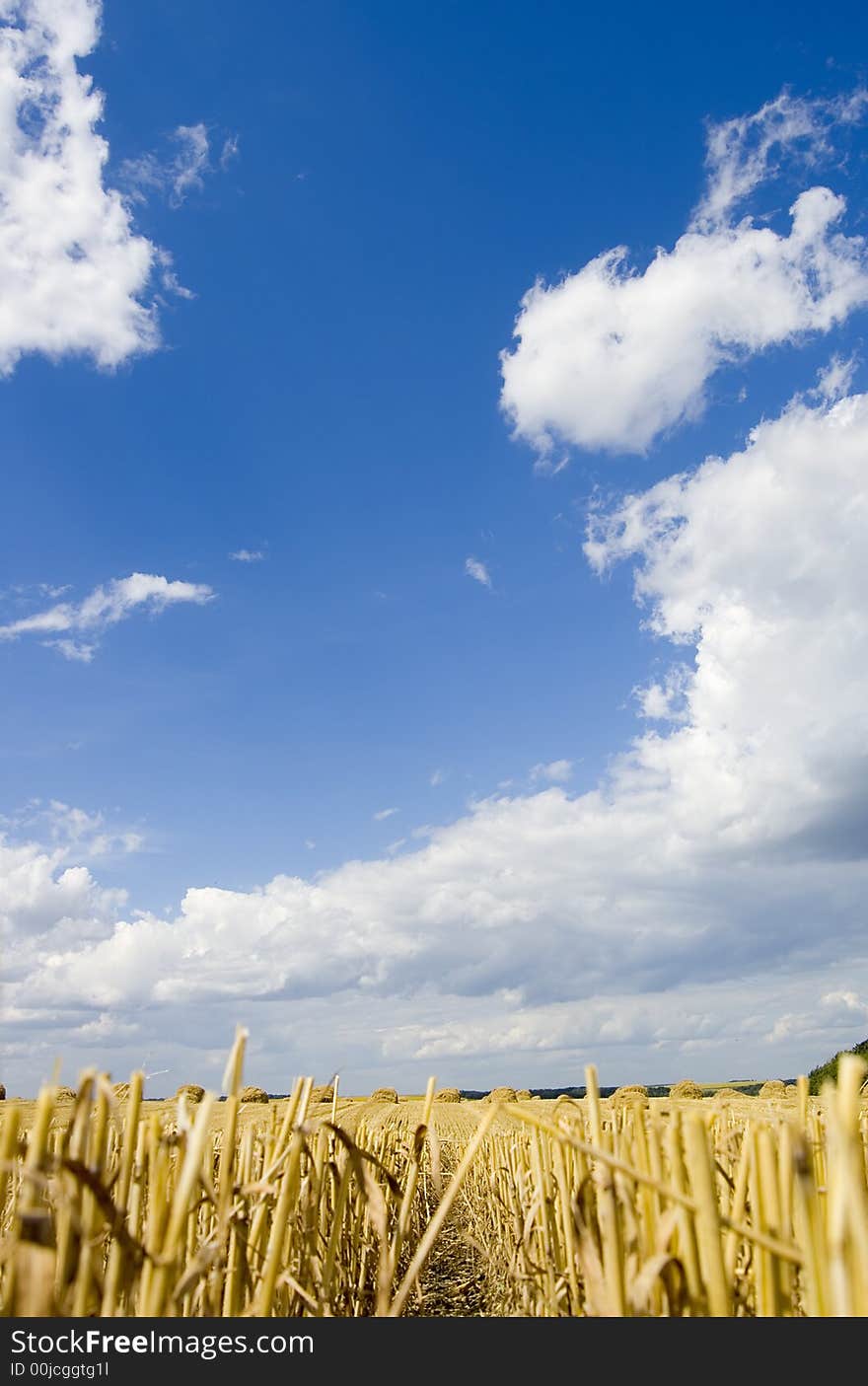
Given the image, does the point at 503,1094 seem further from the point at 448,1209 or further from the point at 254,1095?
the point at 448,1209

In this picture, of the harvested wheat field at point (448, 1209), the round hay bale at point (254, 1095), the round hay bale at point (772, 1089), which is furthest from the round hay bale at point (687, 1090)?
the harvested wheat field at point (448, 1209)

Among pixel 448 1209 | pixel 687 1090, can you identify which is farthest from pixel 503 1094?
pixel 448 1209

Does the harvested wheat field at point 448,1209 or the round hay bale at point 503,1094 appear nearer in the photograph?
the harvested wheat field at point 448,1209

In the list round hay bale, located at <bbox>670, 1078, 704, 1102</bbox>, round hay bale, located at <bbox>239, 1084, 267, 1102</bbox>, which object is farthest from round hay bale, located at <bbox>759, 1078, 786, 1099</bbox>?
round hay bale, located at <bbox>239, 1084, 267, 1102</bbox>

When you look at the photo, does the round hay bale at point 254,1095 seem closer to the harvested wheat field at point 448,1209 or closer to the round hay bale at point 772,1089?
the round hay bale at point 772,1089

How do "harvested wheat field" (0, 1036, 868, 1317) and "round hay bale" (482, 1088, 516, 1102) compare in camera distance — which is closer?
"harvested wheat field" (0, 1036, 868, 1317)

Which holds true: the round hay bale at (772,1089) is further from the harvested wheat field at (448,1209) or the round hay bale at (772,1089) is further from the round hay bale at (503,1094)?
the harvested wheat field at (448,1209)

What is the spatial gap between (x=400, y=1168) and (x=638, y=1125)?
6.23 m

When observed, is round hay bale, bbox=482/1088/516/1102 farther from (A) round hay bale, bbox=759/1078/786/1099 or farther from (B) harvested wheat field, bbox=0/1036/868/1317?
(B) harvested wheat field, bbox=0/1036/868/1317

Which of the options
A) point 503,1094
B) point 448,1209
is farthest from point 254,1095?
point 448,1209

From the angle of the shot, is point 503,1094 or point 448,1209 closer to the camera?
point 448,1209

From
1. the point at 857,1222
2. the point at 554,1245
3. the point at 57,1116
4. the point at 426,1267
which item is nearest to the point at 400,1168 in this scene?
the point at 426,1267
